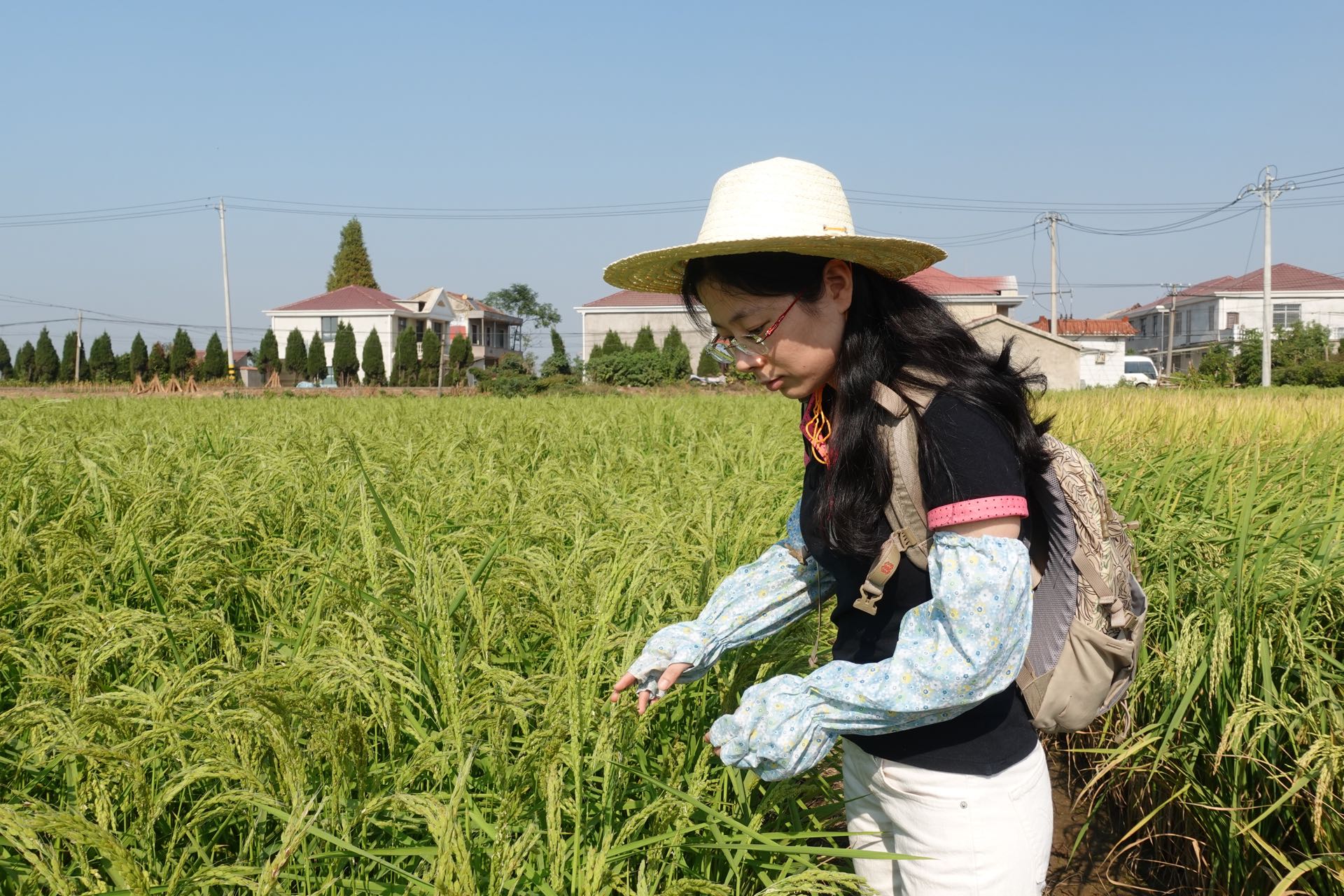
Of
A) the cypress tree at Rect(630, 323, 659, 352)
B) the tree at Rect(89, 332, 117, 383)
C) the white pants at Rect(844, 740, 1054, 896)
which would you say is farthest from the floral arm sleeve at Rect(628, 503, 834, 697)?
the tree at Rect(89, 332, 117, 383)

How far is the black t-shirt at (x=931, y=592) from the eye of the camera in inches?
45.4

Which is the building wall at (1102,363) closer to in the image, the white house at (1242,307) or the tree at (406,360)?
the white house at (1242,307)

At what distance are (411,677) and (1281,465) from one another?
384 cm

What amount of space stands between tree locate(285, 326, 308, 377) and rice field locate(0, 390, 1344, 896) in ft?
128

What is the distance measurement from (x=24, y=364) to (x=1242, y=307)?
58968 mm

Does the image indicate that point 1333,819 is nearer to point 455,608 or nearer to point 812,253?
point 812,253

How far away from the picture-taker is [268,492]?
130 inches

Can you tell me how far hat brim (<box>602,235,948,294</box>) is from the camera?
127 cm

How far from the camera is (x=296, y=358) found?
40.9 meters

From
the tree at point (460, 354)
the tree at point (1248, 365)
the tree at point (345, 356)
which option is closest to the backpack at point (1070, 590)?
the tree at point (1248, 365)

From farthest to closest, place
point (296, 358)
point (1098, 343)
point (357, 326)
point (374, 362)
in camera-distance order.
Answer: point (1098, 343) → point (357, 326) → point (296, 358) → point (374, 362)

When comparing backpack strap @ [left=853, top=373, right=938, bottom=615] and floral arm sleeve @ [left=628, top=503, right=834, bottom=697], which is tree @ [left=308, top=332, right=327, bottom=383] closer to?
floral arm sleeve @ [left=628, top=503, right=834, bottom=697]

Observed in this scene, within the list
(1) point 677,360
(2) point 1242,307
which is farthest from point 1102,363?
(1) point 677,360

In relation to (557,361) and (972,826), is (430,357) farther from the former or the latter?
(972,826)
